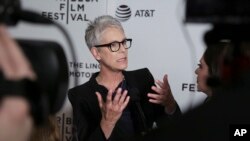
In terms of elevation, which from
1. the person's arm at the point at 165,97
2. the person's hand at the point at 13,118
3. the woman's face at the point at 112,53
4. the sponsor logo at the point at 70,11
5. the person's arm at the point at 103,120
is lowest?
the person's arm at the point at 103,120

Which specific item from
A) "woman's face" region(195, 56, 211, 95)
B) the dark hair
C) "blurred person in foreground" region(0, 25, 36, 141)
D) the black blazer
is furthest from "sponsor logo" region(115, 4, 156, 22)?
"blurred person in foreground" region(0, 25, 36, 141)

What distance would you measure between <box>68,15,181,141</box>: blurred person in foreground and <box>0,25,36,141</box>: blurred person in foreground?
1.30 ft

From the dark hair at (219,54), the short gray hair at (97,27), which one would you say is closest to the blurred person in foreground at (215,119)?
the dark hair at (219,54)

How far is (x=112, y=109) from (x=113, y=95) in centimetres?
4

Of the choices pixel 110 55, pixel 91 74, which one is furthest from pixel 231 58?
pixel 91 74

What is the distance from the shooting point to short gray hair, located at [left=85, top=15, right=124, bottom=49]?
0.76 metres

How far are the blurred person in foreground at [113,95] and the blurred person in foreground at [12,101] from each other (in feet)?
1.30

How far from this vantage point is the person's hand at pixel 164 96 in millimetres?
702

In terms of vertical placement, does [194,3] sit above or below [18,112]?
above

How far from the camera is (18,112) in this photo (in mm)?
308

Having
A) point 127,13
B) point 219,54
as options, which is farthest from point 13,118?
point 127,13

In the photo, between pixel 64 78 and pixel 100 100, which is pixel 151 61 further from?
pixel 64 78

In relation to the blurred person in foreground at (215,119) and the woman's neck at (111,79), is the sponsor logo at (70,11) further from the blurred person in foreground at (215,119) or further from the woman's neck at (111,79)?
the blurred person in foreground at (215,119)

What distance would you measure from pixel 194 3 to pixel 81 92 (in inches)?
17.3
